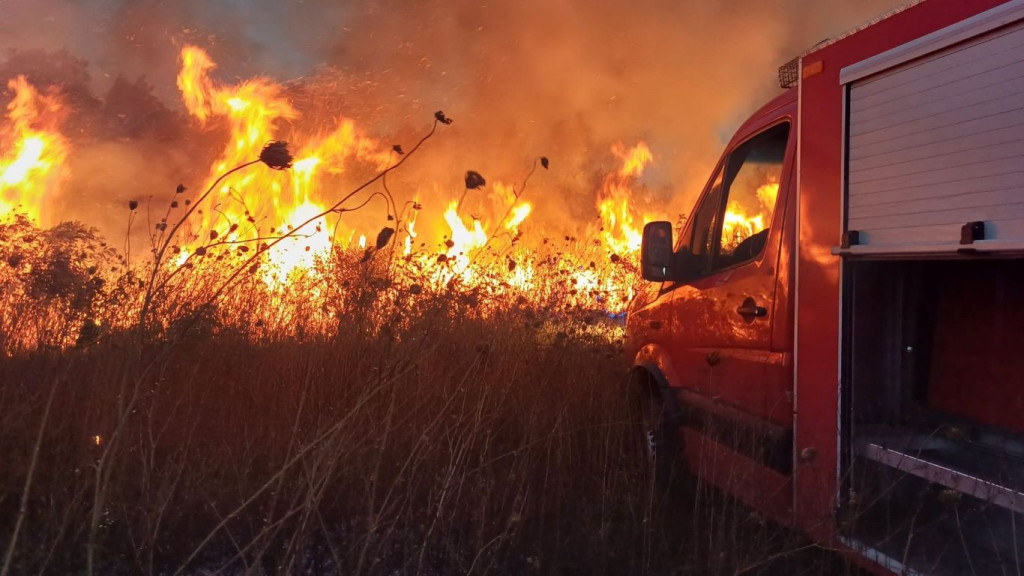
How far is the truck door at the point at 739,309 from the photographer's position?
3297mm

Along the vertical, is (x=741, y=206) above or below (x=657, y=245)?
above

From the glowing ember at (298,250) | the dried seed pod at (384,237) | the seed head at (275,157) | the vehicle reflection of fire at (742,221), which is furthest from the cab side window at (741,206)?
the glowing ember at (298,250)

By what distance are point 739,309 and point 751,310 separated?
108 millimetres

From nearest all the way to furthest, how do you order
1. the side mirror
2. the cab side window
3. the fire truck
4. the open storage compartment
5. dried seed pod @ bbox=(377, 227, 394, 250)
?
1. the fire truck
2. the open storage compartment
3. dried seed pod @ bbox=(377, 227, 394, 250)
4. the cab side window
5. the side mirror

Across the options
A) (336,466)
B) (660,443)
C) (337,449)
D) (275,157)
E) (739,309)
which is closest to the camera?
(275,157)

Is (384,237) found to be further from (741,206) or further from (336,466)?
(741,206)

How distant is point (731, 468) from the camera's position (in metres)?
3.58

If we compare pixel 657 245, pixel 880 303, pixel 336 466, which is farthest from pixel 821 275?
pixel 336 466

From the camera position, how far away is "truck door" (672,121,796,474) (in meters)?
3.30

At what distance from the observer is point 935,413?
349cm

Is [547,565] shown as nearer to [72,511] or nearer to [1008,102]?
[72,511]

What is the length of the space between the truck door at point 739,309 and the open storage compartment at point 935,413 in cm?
37

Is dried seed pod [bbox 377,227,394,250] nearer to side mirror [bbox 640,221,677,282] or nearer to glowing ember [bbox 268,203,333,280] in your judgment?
side mirror [bbox 640,221,677,282]

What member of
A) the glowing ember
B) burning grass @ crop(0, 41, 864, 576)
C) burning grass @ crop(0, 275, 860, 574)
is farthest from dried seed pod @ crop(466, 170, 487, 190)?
the glowing ember
